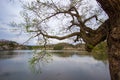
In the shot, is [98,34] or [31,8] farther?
[31,8]

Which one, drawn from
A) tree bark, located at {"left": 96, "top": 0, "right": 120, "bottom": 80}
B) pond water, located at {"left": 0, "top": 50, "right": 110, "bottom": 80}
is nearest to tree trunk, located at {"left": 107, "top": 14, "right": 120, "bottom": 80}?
tree bark, located at {"left": 96, "top": 0, "right": 120, "bottom": 80}

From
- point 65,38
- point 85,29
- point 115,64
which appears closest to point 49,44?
point 65,38

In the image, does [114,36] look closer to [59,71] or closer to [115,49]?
[115,49]

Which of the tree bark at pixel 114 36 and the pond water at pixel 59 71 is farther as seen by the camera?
the pond water at pixel 59 71

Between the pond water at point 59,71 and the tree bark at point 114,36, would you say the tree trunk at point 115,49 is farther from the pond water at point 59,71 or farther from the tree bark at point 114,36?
the pond water at point 59,71

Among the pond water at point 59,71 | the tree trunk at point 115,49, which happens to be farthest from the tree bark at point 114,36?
the pond water at point 59,71

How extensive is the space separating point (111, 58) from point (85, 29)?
5.36 feet

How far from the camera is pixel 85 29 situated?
5.30 metres

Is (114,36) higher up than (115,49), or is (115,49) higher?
(114,36)

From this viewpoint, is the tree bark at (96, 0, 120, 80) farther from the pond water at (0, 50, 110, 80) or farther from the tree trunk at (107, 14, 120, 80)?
the pond water at (0, 50, 110, 80)

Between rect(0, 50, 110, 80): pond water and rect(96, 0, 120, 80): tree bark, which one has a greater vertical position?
rect(96, 0, 120, 80): tree bark

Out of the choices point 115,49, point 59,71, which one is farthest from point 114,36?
point 59,71

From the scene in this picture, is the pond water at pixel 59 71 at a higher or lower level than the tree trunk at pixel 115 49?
lower

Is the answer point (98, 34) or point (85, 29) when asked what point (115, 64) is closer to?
point (98, 34)
